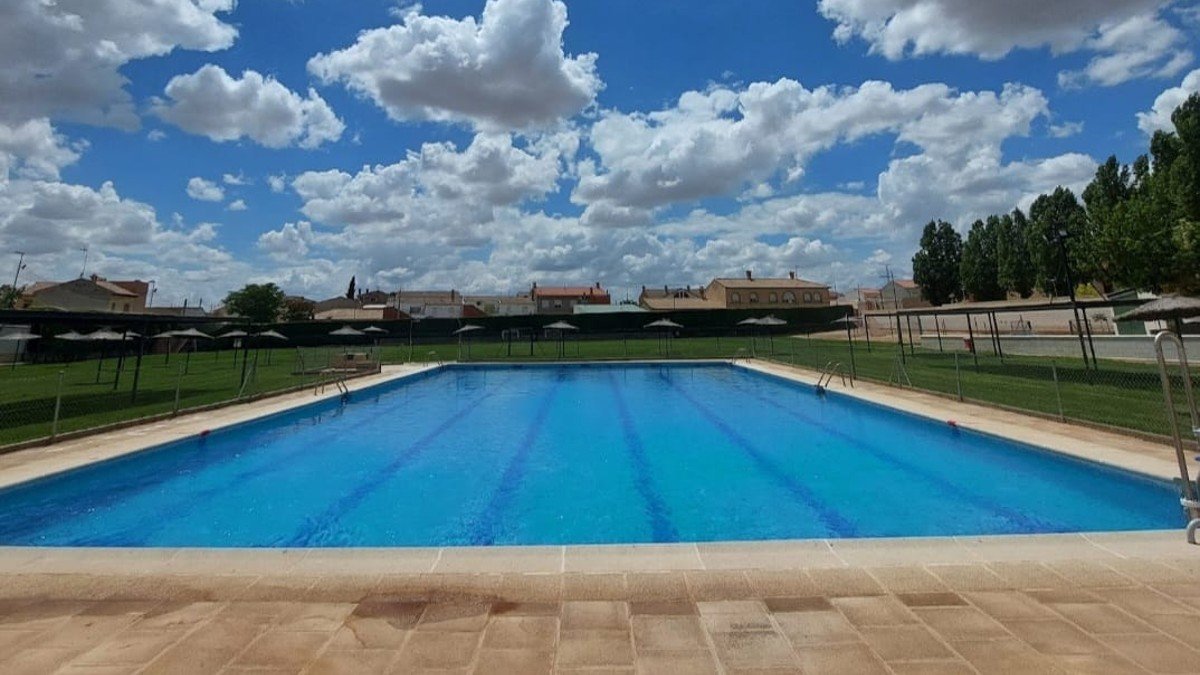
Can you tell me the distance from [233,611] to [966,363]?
24.4m

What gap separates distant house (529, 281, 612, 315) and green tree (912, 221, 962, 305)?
1838 inches

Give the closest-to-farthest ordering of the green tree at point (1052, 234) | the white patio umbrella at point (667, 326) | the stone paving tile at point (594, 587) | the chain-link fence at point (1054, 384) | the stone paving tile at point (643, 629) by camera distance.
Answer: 1. the stone paving tile at point (643, 629)
2. the stone paving tile at point (594, 587)
3. the chain-link fence at point (1054, 384)
4. the white patio umbrella at point (667, 326)
5. the green tree at point (1052, 234)

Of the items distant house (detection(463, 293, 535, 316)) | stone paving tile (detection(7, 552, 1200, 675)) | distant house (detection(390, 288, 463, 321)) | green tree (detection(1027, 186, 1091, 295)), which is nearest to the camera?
stone paving tile (detection(7, 552, 1200, 675))

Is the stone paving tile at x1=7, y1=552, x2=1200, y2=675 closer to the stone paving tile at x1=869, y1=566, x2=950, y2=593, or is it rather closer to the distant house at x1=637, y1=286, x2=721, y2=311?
the stone paving tile at x1=869, y1=566, x2=950, y2=593

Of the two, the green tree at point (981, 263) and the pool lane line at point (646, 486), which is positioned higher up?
the green tree at point (981, 263)

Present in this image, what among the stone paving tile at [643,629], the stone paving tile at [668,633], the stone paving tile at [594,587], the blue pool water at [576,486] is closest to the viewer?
the stone paving tile at [643,629]

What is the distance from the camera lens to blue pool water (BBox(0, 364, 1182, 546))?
612 centimetres

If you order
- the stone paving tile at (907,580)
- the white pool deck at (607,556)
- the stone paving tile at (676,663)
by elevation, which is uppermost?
the stone paving tile at (676,663)

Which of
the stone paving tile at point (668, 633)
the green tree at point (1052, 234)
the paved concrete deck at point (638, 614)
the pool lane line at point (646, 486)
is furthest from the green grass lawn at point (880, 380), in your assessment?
the green tree at point (1052, 234)

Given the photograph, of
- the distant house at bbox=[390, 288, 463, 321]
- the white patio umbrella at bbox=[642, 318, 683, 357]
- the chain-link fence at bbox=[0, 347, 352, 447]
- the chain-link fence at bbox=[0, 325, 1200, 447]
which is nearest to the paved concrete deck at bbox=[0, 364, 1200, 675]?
the chain-link fence at bbox=[0, 325, 1200, 447]

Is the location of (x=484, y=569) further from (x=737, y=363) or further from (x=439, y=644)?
(x=737, y=363)

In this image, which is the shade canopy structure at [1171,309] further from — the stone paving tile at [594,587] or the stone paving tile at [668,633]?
the stone paving tile at [594,587]

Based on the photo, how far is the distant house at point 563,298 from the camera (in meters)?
85.0

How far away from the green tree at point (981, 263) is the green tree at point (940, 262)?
3.11m
